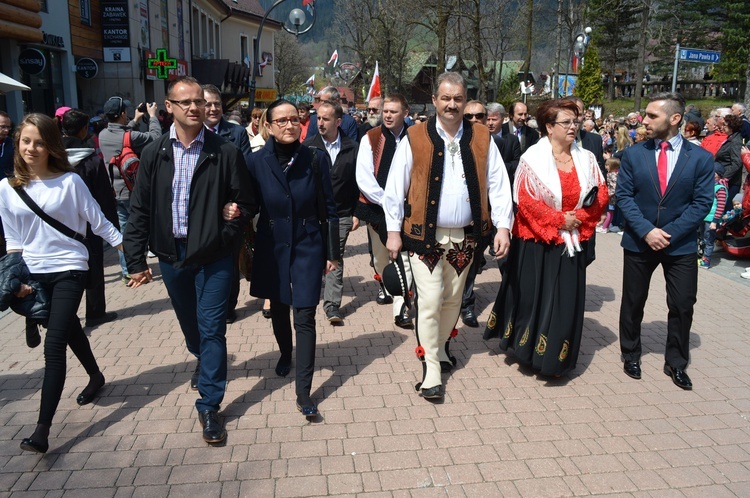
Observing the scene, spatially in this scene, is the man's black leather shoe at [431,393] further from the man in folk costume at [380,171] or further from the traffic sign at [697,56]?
the traffic sign at [697,56]

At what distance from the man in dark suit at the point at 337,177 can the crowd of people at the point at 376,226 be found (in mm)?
528

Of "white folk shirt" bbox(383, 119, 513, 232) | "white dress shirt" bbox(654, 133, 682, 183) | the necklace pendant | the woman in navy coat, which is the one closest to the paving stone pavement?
the woman in navy coat

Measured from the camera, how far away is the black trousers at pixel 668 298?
479 centimetres

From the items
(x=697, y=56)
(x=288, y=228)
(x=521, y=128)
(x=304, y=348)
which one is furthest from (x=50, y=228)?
(x=697, y=56)

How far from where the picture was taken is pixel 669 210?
4.75 metres

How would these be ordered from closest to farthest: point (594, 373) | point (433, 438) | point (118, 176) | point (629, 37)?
point (433, 438)
point (594, 373)
point (118, 176)
point (629, 37)

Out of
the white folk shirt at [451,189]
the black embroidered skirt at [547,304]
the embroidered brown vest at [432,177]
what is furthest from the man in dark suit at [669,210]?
the embroidered brown vest at [432,177]

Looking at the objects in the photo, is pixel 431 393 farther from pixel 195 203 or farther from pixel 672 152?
pixel 672 152

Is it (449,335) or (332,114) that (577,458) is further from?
(332,114)

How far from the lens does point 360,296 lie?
7.36 m

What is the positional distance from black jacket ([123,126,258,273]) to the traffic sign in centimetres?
1113

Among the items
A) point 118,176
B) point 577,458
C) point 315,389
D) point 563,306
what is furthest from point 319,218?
point 118,176

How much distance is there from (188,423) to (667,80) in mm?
64491

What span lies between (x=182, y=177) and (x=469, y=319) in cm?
333
